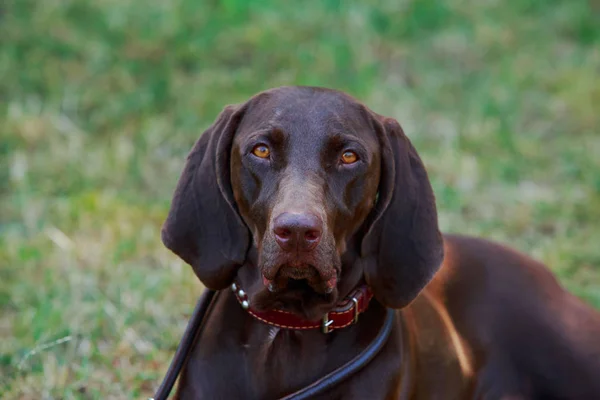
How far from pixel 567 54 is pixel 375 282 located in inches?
259

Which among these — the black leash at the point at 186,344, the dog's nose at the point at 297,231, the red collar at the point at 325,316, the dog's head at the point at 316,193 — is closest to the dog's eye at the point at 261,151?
the dog's head at the point at 316,193

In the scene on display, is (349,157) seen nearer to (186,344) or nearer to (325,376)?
(325,376)

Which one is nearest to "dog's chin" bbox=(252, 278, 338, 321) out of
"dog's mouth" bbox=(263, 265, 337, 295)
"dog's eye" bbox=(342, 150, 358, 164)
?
"dog's mouth" bbox=(263, 265, 337, 295)

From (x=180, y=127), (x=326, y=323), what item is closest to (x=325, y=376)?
(x=326, y=323)

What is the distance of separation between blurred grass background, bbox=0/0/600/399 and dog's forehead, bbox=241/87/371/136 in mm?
1639

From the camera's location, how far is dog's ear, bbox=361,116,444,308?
3.38m

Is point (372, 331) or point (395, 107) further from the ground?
point (372, 331)

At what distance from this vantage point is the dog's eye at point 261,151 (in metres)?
3.25

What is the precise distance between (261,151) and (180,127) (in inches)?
168

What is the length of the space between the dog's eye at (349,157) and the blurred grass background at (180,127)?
5.70 feet

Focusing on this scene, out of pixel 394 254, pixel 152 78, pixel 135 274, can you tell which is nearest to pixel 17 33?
pixel 152 78

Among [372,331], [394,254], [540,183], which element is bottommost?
[540,183]

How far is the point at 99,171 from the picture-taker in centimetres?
671

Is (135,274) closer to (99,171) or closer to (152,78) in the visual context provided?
(99,171)
